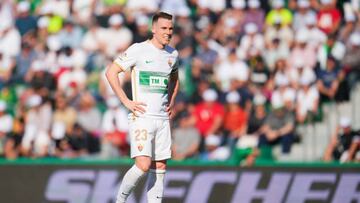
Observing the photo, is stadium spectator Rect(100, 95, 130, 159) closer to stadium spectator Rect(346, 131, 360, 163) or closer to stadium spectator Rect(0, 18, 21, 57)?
stadium spectator Rect(0, 18, 21, 57)

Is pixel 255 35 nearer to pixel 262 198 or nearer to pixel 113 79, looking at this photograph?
pixel 262 198

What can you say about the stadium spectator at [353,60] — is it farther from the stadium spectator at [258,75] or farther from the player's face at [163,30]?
the player's face at [163,30]

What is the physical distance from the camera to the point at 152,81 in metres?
11.0

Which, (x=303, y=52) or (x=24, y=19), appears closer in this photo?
(x=303, y=52)

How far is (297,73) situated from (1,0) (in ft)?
22.5

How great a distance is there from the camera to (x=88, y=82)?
18484 mm

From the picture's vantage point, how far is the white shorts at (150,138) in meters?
10.9

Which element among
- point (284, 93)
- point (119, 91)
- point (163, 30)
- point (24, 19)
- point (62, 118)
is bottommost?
point (62, 118)

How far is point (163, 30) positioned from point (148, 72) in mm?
519

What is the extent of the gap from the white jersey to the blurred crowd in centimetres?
438

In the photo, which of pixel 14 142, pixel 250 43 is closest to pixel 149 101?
pixel 14 142

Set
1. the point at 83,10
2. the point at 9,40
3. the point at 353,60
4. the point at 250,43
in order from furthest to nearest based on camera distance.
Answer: the point at 83,10 < the point at 9,40 < the point at 250,43 < the point at 353,60

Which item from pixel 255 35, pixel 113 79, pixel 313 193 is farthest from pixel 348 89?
pixel 113 79

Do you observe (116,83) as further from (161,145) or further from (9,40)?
(9,40)
